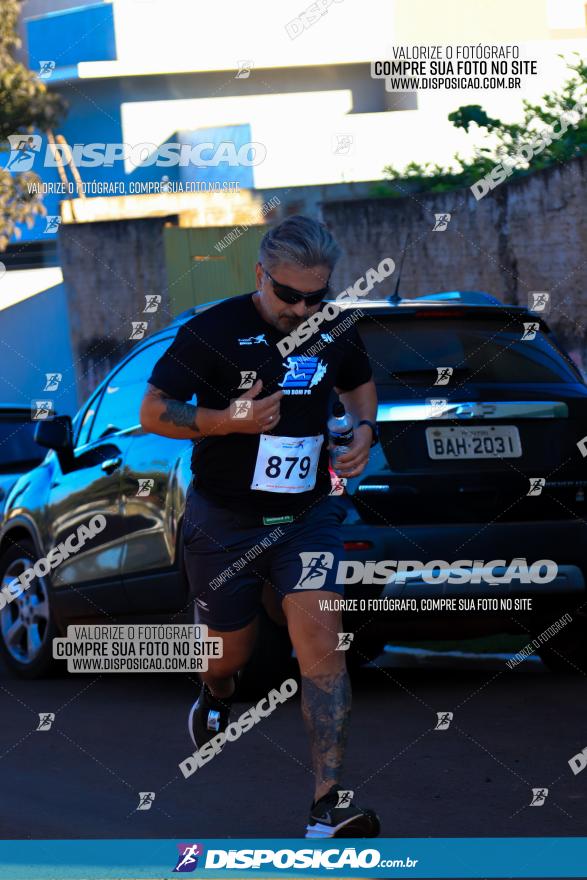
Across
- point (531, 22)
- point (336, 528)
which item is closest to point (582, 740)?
point (336, 528)

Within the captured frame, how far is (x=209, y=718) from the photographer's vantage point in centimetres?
597

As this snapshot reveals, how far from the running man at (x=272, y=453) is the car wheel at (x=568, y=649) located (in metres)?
2.89

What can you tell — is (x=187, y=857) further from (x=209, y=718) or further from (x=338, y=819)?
(x=209, y=718)

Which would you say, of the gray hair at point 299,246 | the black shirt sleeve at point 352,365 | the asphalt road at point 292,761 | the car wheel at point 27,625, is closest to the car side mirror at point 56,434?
the car wheel at point 27,625

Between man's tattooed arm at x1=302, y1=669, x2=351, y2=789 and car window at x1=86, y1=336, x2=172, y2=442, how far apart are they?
121 inches

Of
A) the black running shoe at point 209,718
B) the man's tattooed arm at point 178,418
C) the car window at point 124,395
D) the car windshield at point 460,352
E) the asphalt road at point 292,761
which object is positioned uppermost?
the man's tattooed arm at point 178,418

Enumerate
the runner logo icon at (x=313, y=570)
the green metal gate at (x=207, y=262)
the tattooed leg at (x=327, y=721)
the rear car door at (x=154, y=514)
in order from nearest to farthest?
1. the tattooed leg at (x=327, y=721)
2. the runner logo icon at (x=313, y=570)
3. the rear car door at (x=154, y=514)
4. the green metal gate at (x=207, y=262)

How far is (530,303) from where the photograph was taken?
1371cm

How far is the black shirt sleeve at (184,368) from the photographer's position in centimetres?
541

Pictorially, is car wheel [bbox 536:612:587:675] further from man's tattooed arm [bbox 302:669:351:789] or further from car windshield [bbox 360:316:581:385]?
man's tattooed arm [bbox 302:669:351:789]

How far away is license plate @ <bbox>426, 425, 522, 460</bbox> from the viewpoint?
7191 mm

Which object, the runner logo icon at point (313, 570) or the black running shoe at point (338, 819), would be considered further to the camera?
the runner logo icon at point (313, 570)

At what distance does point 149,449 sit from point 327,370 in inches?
97.1

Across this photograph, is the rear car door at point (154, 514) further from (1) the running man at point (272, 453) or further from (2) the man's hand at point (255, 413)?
(2) the man's hand at point (255, 413)
